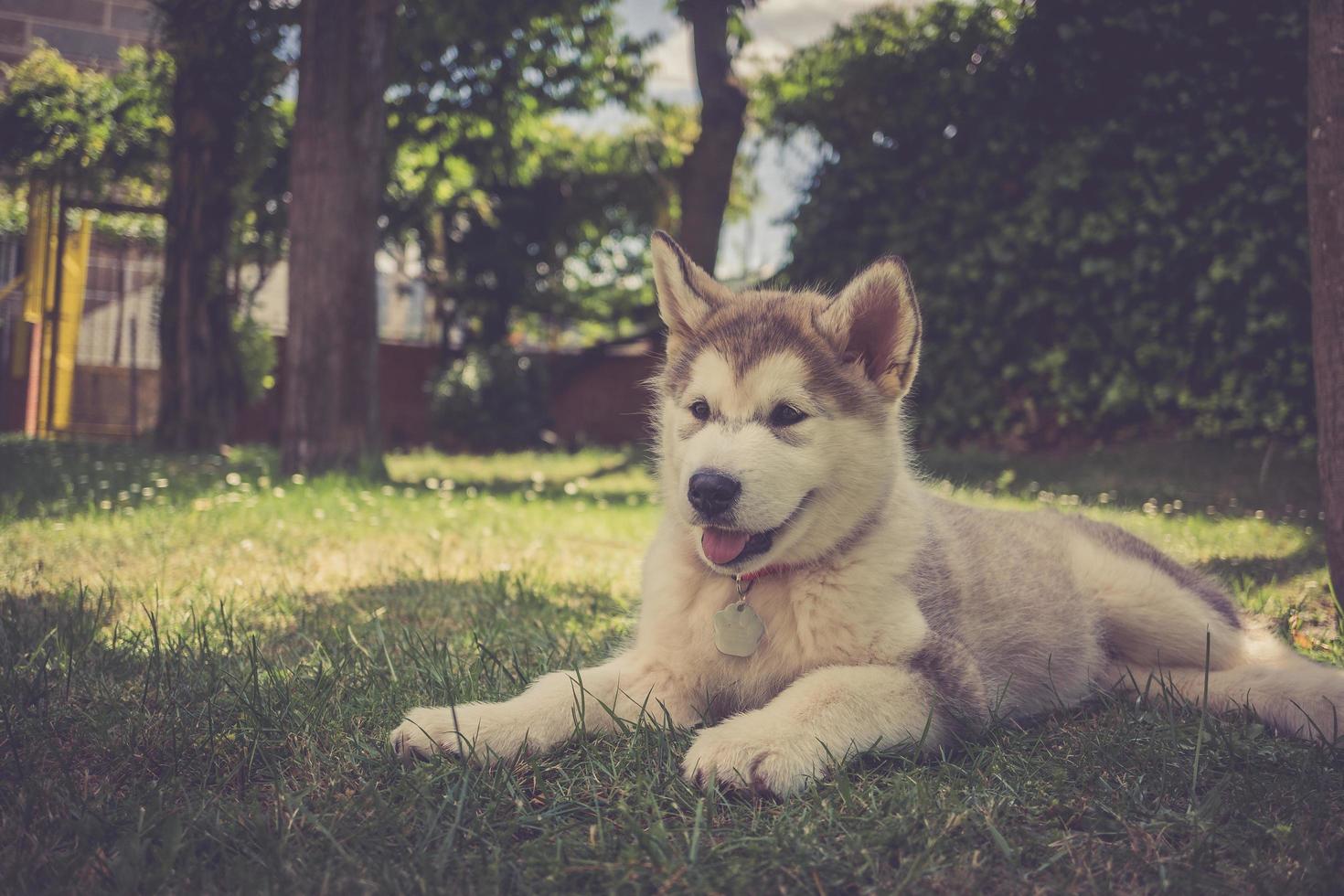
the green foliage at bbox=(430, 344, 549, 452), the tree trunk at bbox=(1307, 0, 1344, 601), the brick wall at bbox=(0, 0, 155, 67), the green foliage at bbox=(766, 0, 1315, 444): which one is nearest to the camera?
the tree trunk at bbox=(1307, 0, 1344, 601)

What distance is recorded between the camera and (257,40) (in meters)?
10.6

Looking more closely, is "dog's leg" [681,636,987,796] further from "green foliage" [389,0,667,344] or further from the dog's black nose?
"green foliage" [389,0,667,344]

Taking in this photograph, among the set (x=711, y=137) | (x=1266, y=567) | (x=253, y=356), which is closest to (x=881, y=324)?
(x=1266, y=567)

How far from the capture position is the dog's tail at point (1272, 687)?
2578 millimetres

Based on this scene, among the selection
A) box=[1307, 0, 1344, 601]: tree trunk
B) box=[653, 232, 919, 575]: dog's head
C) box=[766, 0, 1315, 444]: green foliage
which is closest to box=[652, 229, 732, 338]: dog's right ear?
box=[653, 232, 919, 575]: dog's head

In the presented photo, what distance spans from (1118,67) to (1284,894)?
9.71 metres

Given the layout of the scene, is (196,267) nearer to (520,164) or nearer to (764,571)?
(520,164)

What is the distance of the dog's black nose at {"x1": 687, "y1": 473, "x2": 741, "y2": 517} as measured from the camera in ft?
7.82

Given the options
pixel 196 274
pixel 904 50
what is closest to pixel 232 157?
pixel 196 274

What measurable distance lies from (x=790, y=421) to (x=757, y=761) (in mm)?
979

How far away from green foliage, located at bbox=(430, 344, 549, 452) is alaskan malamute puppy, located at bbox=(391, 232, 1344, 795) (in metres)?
12.8

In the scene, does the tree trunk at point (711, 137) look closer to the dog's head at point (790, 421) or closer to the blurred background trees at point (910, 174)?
the blurred background trees at point (910, 174)

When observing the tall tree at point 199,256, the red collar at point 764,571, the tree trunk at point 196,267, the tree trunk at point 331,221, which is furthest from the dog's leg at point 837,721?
the tree trunk at point 196,267

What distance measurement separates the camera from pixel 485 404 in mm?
15641
